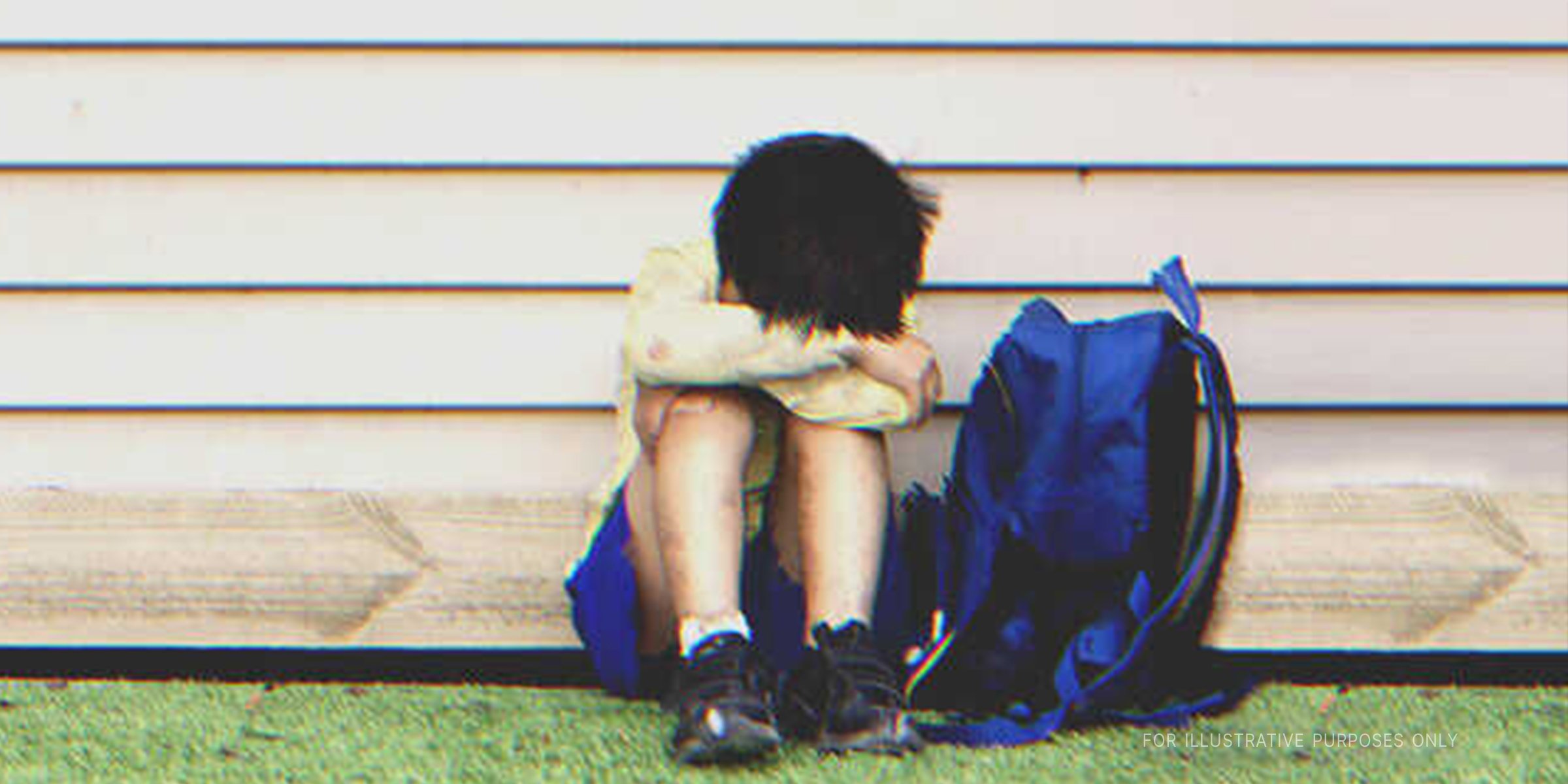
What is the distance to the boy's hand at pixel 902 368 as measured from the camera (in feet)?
6.67

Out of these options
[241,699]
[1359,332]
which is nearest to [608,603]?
[241,699]

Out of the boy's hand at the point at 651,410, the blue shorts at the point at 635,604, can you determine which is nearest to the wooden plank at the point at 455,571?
the blue shorts at the point at 635,604

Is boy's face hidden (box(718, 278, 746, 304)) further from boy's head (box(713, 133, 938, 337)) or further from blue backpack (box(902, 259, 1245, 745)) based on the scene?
blue backpack (box(902, 259, 1245, 745))

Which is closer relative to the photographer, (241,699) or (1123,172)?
(241,699)

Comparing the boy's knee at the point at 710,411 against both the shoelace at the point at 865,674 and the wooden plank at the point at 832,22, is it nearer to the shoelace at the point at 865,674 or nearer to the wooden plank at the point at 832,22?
the shoelace at the point at 865,674

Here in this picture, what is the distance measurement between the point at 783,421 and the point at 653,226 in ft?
1.32

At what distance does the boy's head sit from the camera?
78.8 inches

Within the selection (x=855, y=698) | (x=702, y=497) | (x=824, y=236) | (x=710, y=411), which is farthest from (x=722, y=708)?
(x=824, y=236)

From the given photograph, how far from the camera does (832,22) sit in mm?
2291

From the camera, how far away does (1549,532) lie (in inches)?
90.9

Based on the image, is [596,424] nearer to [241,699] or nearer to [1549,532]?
[241,699]

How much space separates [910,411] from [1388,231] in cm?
84

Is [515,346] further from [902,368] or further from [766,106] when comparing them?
[902,368]

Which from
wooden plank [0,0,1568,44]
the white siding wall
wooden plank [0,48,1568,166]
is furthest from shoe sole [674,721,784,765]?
wooden plank [0,0,1568,44]
